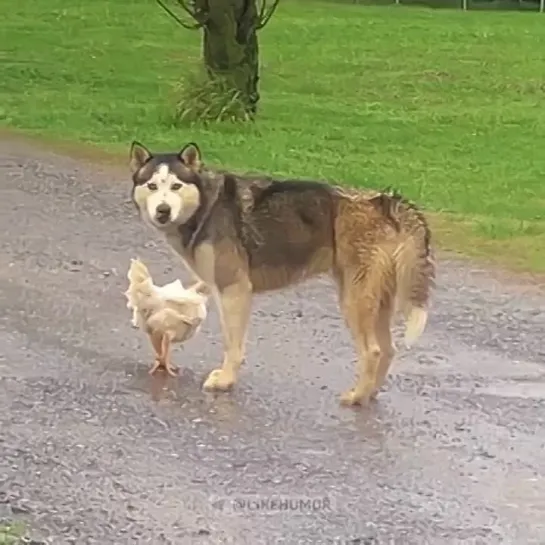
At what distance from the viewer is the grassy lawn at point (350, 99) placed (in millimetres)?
14109

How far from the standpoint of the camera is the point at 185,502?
598 centimetres

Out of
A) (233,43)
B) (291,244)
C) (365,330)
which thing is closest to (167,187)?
(291,244)

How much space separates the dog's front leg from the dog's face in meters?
0.40

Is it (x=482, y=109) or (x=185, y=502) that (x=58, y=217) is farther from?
(x=482, y=109)

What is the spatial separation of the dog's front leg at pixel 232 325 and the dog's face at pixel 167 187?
15.9 inches

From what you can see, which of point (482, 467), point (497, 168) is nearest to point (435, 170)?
point (497, 168)

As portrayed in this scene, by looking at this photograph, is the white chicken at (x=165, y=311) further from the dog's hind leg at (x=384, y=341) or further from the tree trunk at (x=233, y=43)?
the tree trunk at (x=233, y=43)

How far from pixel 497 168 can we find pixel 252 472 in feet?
31.1

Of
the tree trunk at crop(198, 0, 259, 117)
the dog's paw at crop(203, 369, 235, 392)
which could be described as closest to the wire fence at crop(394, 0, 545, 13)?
the tree trunk at crop(198, 0, 259, 117)

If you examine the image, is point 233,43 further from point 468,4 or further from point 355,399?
point 468,4

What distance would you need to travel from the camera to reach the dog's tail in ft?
24.3

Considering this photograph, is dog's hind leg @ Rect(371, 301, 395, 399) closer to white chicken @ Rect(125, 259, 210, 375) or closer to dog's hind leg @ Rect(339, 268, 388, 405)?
dog's hind leg @ Rect(339, 268, 388, 405)

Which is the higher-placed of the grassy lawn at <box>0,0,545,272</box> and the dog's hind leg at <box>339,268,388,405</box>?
the dog's hind leg at <box>339,268,388,405</box>

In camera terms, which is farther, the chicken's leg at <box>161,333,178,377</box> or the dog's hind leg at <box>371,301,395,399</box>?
the chicken's leg at <box>161,333,178,377</box>
